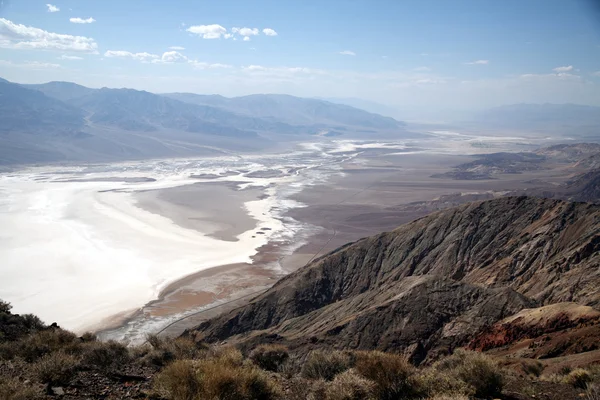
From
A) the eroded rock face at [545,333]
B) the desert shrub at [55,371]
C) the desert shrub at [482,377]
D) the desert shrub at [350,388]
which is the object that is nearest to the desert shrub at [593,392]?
the desert shrub at [482,377]

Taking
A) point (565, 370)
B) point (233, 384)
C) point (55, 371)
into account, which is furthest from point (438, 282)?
point (55, 371)

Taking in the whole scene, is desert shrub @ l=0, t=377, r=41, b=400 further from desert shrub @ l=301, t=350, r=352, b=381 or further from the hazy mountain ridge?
the hazy mountain ridge

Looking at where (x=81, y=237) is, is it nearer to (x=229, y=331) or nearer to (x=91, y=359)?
(x=229, y=331)

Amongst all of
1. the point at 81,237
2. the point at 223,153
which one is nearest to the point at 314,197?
the point at 81,237

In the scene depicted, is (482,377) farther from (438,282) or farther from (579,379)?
(438,282)

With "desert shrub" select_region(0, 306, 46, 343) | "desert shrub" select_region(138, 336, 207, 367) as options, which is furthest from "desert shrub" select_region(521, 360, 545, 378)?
"desert shrub" select_region(0, 306, 46, 343)

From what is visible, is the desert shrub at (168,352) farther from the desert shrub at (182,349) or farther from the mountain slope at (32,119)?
the mountain slope at (32,119)
